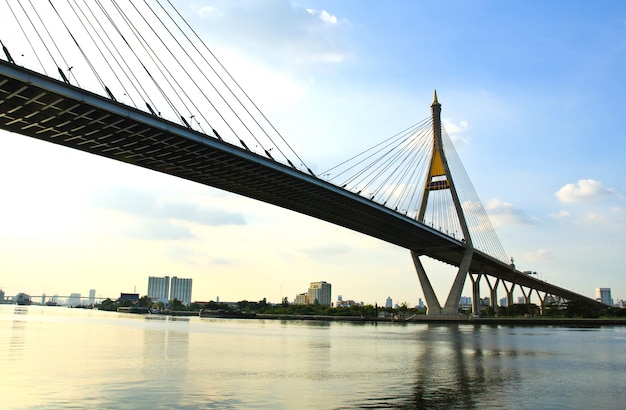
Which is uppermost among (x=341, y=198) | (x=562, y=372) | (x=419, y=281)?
(x=341, y=198)

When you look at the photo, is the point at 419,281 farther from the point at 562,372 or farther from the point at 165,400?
the point at 165,400

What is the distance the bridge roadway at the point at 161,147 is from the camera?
94.5 feet

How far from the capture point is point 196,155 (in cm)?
3919

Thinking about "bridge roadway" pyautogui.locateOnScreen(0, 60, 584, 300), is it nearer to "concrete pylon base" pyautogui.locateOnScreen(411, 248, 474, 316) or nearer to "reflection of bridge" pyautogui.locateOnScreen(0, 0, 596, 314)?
"reflection of bridge" pyautogui.locateOnScreen(0, 0, 596, 314)

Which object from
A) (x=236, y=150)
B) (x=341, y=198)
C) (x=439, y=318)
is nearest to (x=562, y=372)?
(x=236, y=150)

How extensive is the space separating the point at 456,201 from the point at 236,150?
3751cm

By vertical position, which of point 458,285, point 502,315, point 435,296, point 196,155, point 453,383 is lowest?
point 453,383

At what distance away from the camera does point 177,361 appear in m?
21.5

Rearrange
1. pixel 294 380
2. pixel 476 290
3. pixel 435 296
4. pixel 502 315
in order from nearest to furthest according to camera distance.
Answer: pixel 294 380, pixel 435 296, pixel 476 290, pixel 502 315

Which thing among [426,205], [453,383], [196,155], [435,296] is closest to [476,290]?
[435,296]

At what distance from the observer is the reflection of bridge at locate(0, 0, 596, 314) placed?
29.2 m

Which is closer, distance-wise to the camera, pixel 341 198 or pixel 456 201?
pixel 341 198

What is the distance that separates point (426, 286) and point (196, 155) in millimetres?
46630

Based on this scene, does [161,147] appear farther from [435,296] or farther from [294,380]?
[435,296]
